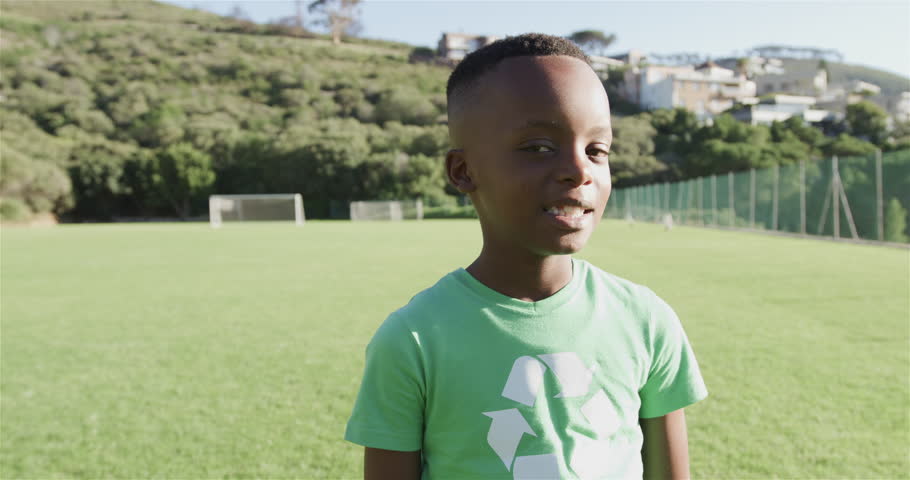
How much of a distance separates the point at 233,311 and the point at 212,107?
79.9 m

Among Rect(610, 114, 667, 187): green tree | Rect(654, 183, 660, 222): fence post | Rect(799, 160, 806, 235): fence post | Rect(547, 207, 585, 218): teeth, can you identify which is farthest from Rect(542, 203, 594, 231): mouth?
Rect(610, 114, 667, 187): green tree

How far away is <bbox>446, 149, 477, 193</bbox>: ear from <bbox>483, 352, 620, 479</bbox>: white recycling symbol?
35 centimetres

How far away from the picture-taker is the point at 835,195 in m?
18.5

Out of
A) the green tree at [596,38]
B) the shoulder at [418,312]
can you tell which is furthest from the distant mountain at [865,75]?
the shoulder at [418,312]

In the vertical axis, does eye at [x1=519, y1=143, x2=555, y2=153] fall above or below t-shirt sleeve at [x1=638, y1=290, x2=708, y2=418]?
above

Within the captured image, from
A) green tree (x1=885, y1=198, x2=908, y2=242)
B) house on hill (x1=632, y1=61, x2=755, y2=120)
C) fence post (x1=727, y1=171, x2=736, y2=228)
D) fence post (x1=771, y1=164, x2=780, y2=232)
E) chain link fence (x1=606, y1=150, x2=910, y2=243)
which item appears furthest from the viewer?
house on hill (x1=632, y1=61, x2=755, y2=120)

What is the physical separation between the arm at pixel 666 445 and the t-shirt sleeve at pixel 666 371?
0.10 feet

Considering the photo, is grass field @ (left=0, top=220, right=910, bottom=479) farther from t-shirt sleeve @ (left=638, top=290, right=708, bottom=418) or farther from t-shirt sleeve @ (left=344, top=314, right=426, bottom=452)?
t-shirt sleeve @ (left=344, top=314, right=426, bottom=452)

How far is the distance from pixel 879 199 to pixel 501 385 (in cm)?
1855

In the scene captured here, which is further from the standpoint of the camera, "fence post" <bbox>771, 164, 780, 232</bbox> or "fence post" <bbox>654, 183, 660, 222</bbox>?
"fence post" <bbox>654, 183, 660, 222</bbox>

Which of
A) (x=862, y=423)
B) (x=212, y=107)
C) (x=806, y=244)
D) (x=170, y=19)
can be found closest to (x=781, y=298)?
(x=862, y=423)

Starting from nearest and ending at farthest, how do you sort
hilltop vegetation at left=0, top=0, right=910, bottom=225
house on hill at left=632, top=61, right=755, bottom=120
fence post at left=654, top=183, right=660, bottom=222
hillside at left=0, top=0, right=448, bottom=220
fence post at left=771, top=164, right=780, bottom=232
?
fence post at left=771, top=164, right=780, bottom=232 → fence post at left=654, top=183, right=660, bottom=222 → hilltop vegetation at left=0, top=0, right=910, bottom=225 → hillside at left=0, top=0, right=448, bottom=220 → house on hill at left=632, top=61, right=755, bottom=120

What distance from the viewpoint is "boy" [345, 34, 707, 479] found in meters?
1.20

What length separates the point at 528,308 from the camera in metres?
1.28
